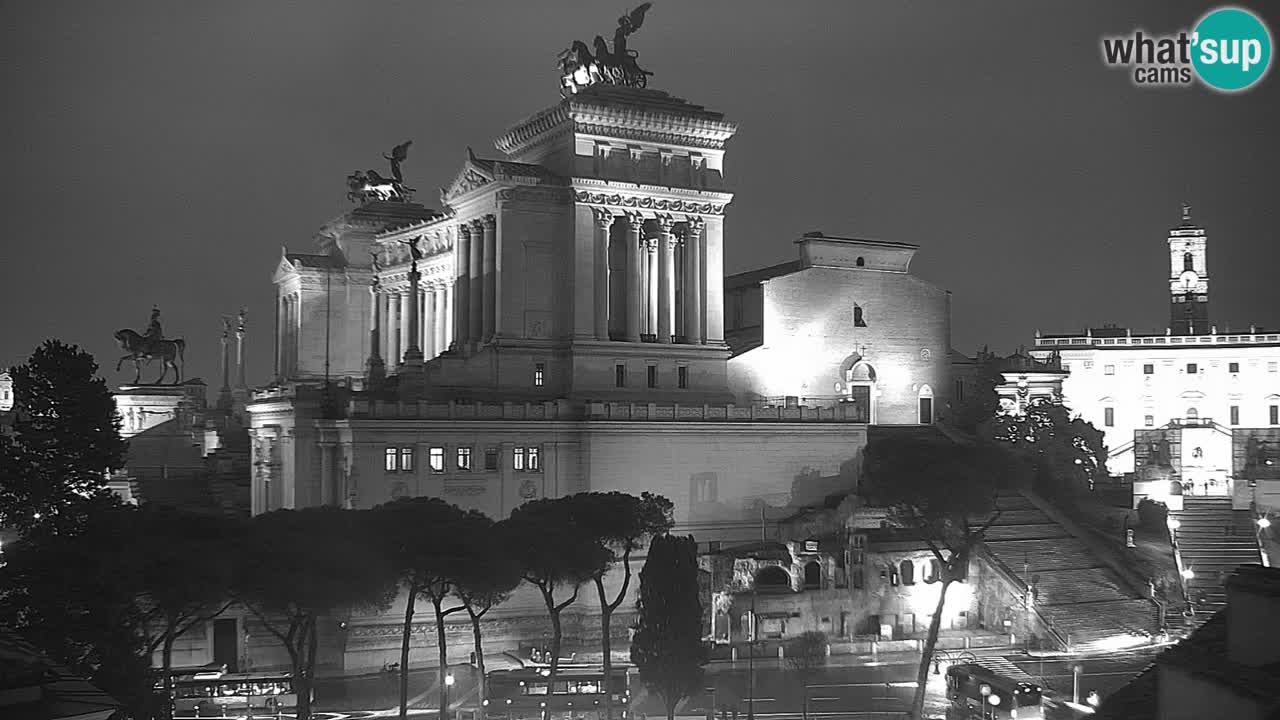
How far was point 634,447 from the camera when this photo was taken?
232 feet

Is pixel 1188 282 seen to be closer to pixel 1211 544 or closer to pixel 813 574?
pixel 1211 544

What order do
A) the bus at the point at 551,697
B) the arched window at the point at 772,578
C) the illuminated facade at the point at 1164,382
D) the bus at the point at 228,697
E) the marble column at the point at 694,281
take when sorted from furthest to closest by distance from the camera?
the illuminated facade at the point at 1164,382, the marble column at the point at 694,281, the arched window at the point at 772,578, the bus at the point at 228,697, the bus at the point at 551,697

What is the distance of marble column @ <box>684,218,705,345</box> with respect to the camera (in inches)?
3103

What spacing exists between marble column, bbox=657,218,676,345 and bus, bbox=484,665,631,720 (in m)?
30.6

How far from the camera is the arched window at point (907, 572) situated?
220 ft

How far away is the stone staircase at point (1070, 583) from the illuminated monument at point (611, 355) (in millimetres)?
10483

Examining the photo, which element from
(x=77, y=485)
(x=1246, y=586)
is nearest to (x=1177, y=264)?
(x=77, y=485)

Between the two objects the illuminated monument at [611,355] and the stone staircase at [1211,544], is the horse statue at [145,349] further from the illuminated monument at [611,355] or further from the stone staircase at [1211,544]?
the stone staircase at [1211,544]

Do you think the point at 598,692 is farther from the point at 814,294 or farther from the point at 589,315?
the point at 814,294

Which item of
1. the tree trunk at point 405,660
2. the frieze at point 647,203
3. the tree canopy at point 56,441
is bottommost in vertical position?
the tree trunk at point 405,660

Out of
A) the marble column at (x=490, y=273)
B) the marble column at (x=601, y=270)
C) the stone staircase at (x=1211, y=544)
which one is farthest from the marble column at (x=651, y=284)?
the stone staircase at (x=1211, y=544)

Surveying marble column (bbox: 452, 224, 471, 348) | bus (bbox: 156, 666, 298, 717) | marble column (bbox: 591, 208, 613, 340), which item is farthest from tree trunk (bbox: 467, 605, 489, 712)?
marble column (bbox: 452, 224, 471, 348)

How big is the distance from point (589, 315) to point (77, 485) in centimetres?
2966

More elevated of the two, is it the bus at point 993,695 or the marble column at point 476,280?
the marble column at point 476,280
